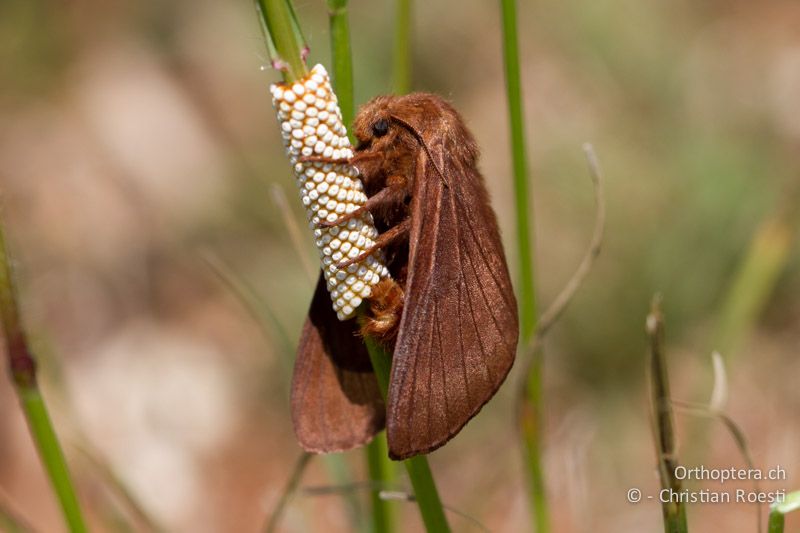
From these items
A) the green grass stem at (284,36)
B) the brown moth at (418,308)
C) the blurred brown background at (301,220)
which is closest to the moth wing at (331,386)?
the brown moth at (418,308)

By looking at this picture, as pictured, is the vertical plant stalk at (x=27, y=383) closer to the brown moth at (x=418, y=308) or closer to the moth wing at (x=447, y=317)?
the brown moth at (x=418, y=308)

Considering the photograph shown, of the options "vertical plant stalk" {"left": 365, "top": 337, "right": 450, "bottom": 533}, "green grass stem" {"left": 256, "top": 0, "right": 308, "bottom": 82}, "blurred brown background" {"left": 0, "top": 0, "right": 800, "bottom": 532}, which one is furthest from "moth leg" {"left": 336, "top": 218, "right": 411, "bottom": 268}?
"blurred brown background" {"left": 0, "top": 0, "right": 800, "bottom": 532}

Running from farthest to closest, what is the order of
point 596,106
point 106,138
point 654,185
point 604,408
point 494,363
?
point 106,138 < point 596,106 < point 654,185 < point 604,408 < point 494,363

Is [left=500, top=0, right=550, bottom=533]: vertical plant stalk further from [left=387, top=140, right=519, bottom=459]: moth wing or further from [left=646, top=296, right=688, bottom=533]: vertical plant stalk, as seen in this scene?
[left=646, top=296, right=688, bottom=533]: vertical plant stalk

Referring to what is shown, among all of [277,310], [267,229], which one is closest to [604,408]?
[277,310]

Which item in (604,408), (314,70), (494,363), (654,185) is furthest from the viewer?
(654,185)

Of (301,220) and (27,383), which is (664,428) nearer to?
(27,383)

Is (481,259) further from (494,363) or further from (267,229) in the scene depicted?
(267,229)
